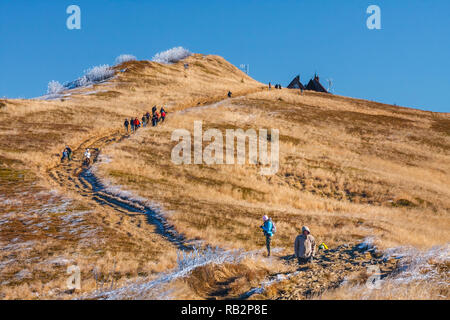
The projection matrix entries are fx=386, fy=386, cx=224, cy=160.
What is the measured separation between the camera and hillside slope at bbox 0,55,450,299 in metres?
15.2

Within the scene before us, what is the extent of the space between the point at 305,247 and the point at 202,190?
15.9 metres

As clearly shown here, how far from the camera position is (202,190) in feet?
99.8

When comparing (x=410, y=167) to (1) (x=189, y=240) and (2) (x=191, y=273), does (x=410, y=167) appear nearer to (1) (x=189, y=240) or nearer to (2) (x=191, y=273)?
(1) (x=189, y=240)

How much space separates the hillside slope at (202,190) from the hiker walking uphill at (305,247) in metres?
0.52

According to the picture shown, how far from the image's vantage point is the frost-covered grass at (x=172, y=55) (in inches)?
4719

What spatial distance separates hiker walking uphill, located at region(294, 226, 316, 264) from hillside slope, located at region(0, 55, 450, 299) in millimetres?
524

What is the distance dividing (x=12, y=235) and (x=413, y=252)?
17.8 m

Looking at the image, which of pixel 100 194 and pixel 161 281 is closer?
pixel 161 281

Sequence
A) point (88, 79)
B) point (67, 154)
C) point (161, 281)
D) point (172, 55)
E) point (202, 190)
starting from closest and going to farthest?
point (161, 281) < point (202, 190) < point (67, 154) < point (88, 79) < point (172, 55)
